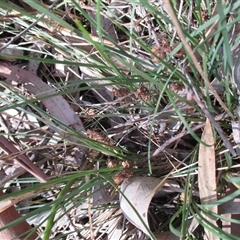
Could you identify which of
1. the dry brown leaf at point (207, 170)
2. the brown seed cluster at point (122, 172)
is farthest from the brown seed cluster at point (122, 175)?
the dry brown leaf at point (207, 170)

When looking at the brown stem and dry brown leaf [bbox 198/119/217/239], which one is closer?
dry brown leaf [bbox 198/119/217/239]

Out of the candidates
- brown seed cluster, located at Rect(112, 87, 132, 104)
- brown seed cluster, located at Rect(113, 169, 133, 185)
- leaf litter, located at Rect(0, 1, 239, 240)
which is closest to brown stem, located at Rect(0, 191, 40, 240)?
leaf litter, located at Rect(0, 1, 239, 240)

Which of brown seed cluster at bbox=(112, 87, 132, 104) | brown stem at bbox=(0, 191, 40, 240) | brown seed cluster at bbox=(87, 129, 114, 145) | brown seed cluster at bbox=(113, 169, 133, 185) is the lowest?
brown seed cluster at bbox=(113, 169, 133, 185)

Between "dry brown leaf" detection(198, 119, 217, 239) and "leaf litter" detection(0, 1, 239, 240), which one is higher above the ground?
"leaf litter" detection(0, 1, 239, 240)

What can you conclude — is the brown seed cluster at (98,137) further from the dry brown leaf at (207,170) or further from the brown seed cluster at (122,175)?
the dry brown leaf at (207,170)

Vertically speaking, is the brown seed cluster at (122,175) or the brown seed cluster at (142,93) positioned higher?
the brown seed cluster at (142,93)

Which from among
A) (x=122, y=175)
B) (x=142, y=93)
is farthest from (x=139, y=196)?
(x=142, y=93)

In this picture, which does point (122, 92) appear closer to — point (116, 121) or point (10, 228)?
point (116, 121)

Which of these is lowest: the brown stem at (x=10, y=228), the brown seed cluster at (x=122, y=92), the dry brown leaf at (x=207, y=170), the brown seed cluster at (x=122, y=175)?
the dry brown leaf at (x=207, y=170)

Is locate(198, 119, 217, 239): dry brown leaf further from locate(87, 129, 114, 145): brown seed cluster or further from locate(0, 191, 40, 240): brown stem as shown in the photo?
locate(0, 191, 40, 240): brown stem
